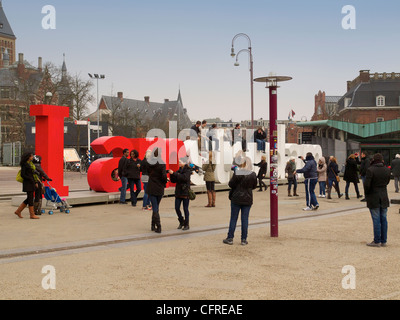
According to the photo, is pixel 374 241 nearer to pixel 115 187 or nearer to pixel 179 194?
pixel 179 194

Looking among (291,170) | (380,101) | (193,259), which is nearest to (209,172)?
(291,170)

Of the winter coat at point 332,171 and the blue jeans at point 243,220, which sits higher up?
the winter coat at point 332,171

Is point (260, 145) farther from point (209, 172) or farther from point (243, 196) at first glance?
point (243, 196)

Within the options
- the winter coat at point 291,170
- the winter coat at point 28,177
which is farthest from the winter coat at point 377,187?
the winter coat at point 291,170

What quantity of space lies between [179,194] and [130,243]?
6.16ft

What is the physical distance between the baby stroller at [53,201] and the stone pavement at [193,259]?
0.74m

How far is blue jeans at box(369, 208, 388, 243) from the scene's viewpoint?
9.08 m

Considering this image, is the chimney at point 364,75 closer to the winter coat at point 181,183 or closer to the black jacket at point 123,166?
the black jacket at point 123,166

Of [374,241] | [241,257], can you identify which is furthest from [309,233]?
[241,257]

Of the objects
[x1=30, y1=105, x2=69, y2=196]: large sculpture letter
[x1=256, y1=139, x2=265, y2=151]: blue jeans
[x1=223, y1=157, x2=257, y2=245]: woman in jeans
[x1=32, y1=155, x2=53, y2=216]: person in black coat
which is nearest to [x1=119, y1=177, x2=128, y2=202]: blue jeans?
[x1=30, y1=105, x2=69, y2=196]: large sculpture letter

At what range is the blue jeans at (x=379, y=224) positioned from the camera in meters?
9.08

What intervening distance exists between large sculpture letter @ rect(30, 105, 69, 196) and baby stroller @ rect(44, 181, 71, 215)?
5.75 ft

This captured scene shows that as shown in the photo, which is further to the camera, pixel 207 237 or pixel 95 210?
pixel 95 210
